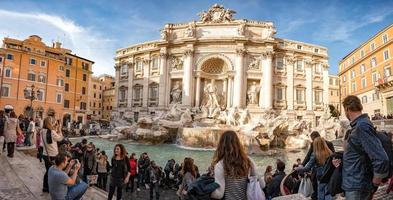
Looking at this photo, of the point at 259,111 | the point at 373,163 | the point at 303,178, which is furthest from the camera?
the point at 259,111

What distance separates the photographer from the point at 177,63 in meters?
29.8

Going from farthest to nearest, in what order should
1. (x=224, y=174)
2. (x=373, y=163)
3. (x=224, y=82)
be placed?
(x=224, y=82)
(x=224, y=174)
(x=373, y=163)

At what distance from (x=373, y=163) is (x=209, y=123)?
2078 centimetres

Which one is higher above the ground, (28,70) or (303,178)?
(28,70)

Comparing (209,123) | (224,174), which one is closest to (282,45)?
(209,123)

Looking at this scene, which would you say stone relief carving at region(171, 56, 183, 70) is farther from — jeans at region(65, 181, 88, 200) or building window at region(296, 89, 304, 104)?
jeans at region(65, 181, 88, 200)

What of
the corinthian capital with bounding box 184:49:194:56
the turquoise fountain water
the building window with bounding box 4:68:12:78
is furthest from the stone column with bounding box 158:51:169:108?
the building window with bounding box 4:68:12:78

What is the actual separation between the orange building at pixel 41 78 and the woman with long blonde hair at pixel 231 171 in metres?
29.7

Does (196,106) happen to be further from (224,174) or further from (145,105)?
(224,174)

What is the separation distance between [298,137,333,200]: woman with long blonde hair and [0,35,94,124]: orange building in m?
29.5

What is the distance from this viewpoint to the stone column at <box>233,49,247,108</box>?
27250mm

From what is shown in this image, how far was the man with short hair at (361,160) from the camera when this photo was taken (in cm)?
222

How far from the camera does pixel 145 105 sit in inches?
1236

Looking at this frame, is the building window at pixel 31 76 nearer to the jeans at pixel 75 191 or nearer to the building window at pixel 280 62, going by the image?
the building window at pixel 280 62
